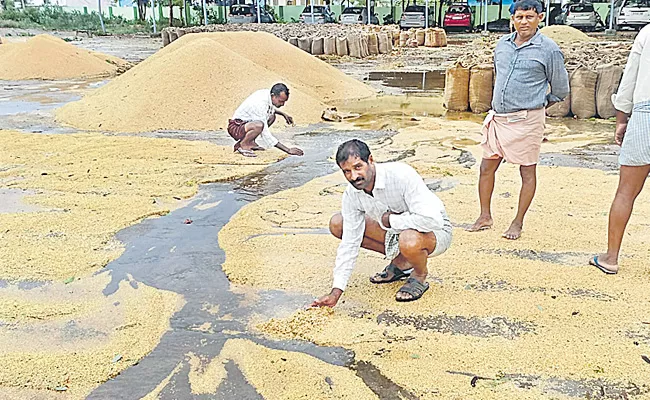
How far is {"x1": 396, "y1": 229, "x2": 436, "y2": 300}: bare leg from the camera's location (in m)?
2.90

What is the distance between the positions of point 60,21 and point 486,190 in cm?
3525

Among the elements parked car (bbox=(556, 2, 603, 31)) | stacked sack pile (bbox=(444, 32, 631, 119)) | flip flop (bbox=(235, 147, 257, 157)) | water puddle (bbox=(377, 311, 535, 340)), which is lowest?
water puddle (bbox=(377, 311, 535, 340))

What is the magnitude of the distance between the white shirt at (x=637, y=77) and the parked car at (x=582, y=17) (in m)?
24.7

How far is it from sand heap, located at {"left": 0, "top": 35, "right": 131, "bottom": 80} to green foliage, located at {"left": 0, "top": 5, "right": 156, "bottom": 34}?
1672cm

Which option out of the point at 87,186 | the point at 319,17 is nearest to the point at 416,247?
the point at 87,186

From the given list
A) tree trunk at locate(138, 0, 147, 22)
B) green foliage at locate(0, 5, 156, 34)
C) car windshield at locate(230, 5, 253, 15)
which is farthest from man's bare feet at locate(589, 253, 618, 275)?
tree trunk at locate(138, 0, 147, 22)

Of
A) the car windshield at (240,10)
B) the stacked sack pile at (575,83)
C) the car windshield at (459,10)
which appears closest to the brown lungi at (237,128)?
the stacked sack pile at (575,83)

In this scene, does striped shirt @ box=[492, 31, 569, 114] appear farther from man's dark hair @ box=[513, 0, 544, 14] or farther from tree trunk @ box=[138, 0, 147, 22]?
tree trunk @ box=[138, 0, 147, 22]

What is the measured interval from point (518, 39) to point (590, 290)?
5.03ft

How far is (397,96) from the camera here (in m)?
10.9

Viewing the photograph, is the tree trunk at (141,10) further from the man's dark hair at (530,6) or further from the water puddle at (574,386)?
the water puddle at (574,386)

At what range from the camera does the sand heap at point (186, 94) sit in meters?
8.05

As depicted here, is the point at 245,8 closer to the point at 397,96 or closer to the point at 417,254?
the point at 397,96

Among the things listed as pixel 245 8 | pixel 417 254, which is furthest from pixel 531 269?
pixel 245 8
